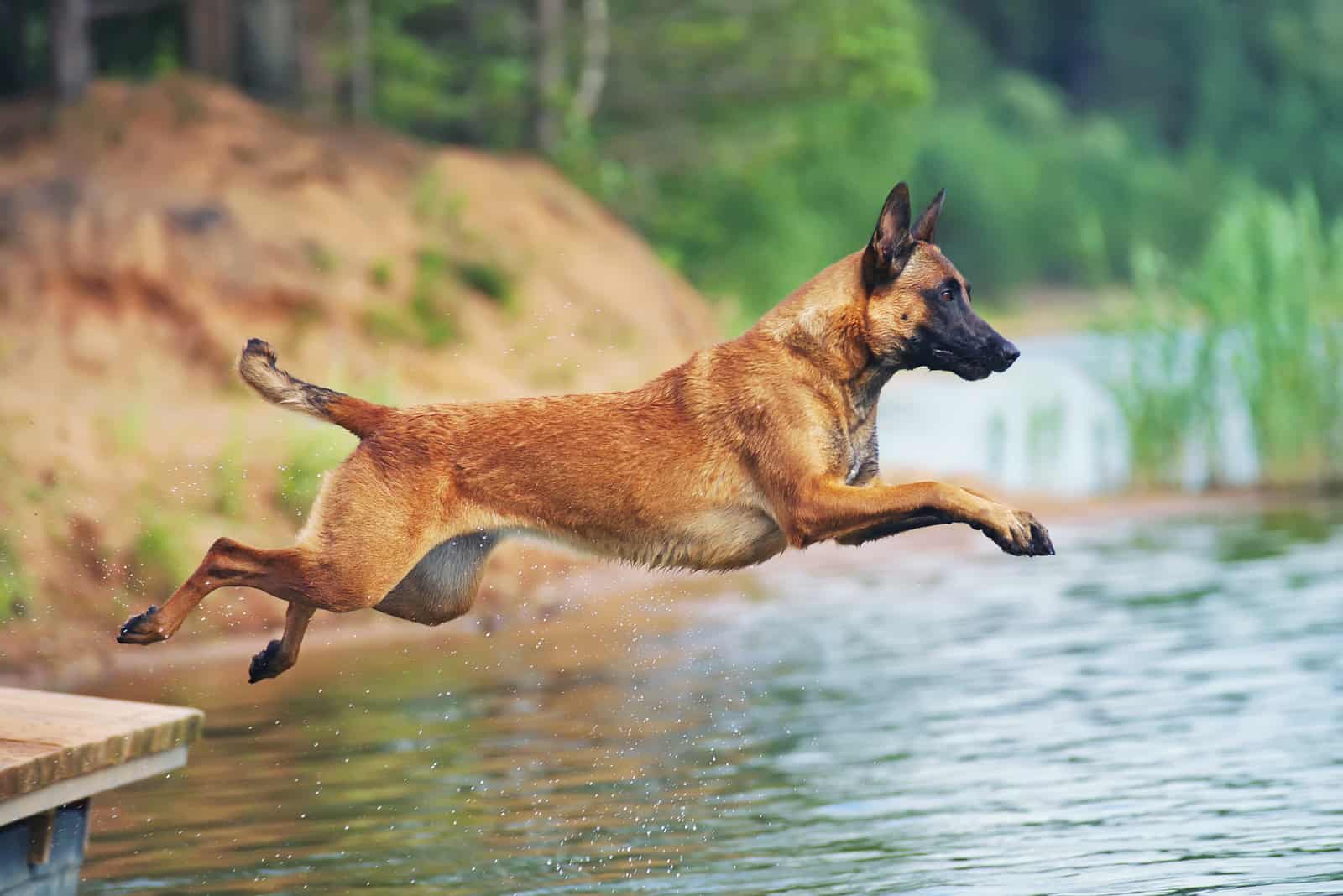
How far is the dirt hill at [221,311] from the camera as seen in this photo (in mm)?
14953

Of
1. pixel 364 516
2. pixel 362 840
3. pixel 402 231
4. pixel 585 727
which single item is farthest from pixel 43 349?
pixel 364 516

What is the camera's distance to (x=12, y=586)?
14008 millimetres

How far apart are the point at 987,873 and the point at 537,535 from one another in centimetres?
223

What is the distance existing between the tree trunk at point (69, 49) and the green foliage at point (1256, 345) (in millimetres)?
9919

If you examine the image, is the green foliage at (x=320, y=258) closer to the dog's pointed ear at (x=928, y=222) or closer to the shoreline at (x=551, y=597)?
the shoreline at (x=551, y=597)

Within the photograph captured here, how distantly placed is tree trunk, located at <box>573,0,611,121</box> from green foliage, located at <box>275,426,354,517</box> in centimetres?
998

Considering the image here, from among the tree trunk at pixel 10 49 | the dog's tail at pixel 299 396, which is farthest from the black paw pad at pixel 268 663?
the tree trunk at pixel 10 49

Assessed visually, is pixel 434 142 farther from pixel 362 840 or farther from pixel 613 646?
pixel 362 840

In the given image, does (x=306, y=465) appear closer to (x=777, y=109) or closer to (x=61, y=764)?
(x=61, y=764)

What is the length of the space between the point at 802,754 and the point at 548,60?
1542 centimetres

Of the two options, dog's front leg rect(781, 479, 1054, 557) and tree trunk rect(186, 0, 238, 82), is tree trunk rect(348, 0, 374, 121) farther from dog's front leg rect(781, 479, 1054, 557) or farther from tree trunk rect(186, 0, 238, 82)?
dog's front leg rect(781, 479, 1054, 557)

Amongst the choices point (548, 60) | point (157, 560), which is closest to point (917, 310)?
point (157, 560)

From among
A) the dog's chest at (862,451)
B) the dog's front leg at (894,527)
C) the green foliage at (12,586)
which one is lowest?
the green foliage at (12,586)

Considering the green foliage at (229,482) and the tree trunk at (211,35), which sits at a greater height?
the tree trunk at (211,35)
